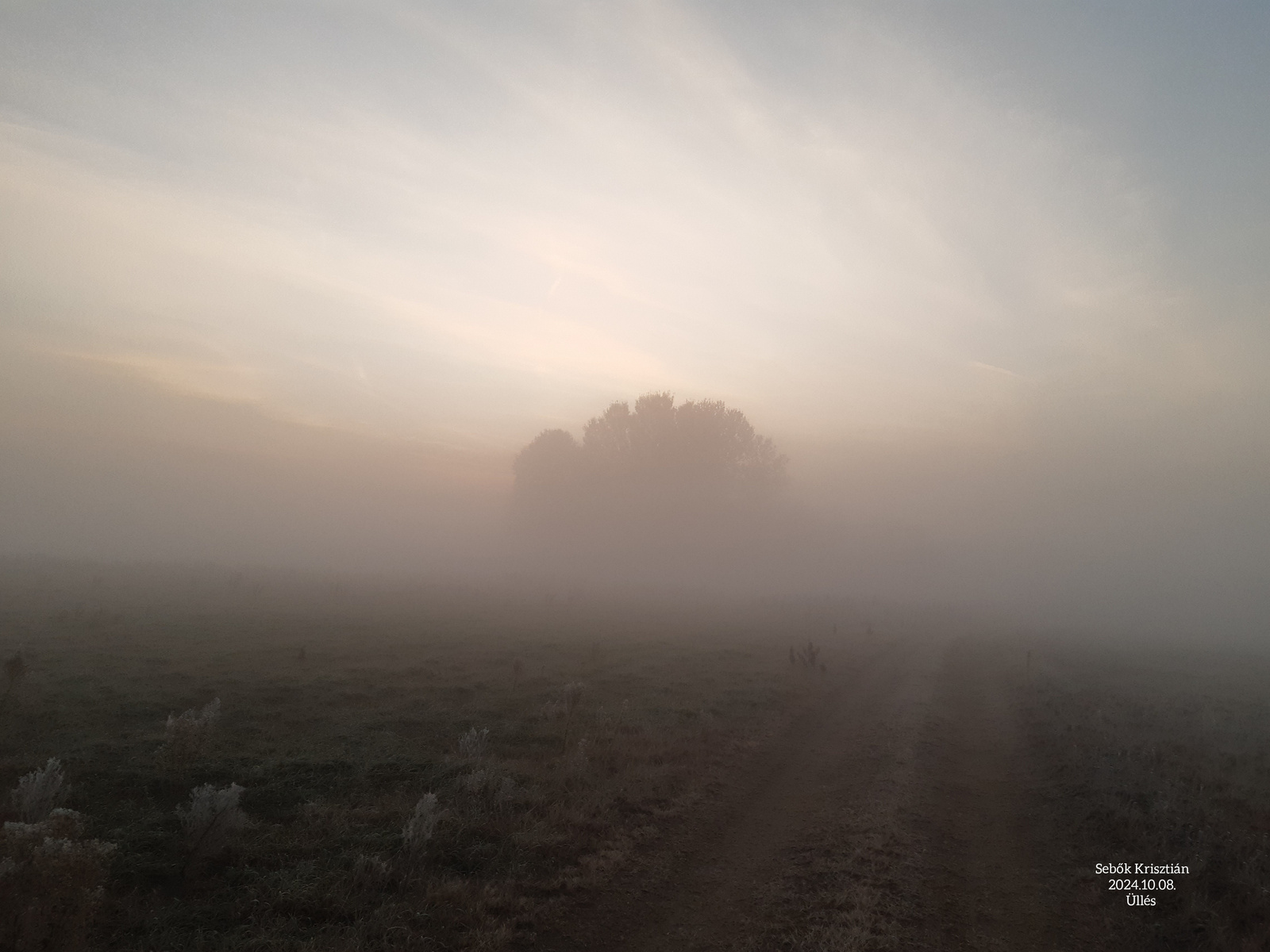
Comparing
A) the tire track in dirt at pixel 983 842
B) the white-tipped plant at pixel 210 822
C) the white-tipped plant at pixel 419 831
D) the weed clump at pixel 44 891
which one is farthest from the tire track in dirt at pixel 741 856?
the weed clump at pixel 44 891

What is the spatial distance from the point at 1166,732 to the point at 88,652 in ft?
118

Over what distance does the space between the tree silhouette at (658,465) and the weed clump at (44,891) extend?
7071cm

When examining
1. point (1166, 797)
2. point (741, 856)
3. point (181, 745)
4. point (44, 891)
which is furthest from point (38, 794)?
point (1166, 797)

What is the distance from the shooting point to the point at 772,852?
10758 mm

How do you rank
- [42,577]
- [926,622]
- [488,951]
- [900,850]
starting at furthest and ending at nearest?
[926,622]
[42,577]
[900,850]
[488,951]

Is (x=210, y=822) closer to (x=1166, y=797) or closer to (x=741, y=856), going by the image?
(x=741, y=856)

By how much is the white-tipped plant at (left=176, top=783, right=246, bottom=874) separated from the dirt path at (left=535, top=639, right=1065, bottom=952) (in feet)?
16.6

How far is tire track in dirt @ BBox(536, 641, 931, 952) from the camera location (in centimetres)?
834

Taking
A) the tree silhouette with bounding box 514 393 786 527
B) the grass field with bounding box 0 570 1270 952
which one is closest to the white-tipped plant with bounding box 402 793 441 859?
the grass field with bounding box 0 570 1270 952

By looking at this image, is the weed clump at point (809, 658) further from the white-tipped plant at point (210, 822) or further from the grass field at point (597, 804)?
the white-tipped plant at point (210, 822)

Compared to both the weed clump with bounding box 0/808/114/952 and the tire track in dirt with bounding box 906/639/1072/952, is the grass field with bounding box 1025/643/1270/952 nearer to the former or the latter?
the tire track in dirt with bounding box 906/639/1072/952

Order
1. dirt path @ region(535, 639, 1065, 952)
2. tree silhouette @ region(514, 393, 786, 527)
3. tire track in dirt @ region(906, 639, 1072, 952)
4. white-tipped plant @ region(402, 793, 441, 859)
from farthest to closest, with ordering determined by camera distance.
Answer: tree silhouette @ region(514, 393, 786, 527)
white-tipped plant @ region(402, 793, 441, 859)
tire track in dirt @ region(906, 639, 1072, 952)
dirt path @ region(535, 639, 1065, 952)

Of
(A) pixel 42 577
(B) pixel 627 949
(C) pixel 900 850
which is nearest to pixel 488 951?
(B) pixel 627 949

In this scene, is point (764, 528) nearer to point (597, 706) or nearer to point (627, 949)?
point (597, 706)
